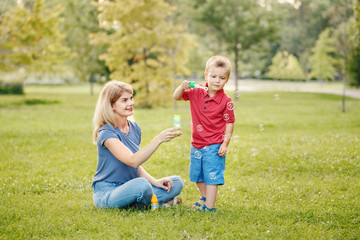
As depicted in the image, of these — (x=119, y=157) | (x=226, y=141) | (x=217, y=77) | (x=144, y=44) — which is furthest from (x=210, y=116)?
(x=144, y=44)

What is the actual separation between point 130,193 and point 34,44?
22.5m

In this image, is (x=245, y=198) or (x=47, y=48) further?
(x=47, y=48)

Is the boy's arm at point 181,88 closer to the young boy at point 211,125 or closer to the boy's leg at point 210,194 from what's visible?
the young boy at point 211,125

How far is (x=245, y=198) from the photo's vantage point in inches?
236

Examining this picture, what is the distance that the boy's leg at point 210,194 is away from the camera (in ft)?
16.6

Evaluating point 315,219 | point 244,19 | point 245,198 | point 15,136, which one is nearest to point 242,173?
point 245,198

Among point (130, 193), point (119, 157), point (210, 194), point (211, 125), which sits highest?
point (211, 125)

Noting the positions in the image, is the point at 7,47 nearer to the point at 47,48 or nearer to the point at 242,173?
the point at 47,48

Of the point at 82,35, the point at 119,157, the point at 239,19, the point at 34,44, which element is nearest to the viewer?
the point at 119,157

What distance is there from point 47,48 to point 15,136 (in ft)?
52.2

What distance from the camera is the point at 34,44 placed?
24844 millimetres

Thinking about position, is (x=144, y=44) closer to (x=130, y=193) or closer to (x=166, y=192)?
(x=166, y=192)

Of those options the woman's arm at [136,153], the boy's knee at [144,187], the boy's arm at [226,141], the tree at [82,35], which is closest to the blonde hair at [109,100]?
the woman's arm at [136,153]

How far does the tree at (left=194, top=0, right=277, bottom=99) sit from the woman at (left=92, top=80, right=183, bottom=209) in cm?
2555
